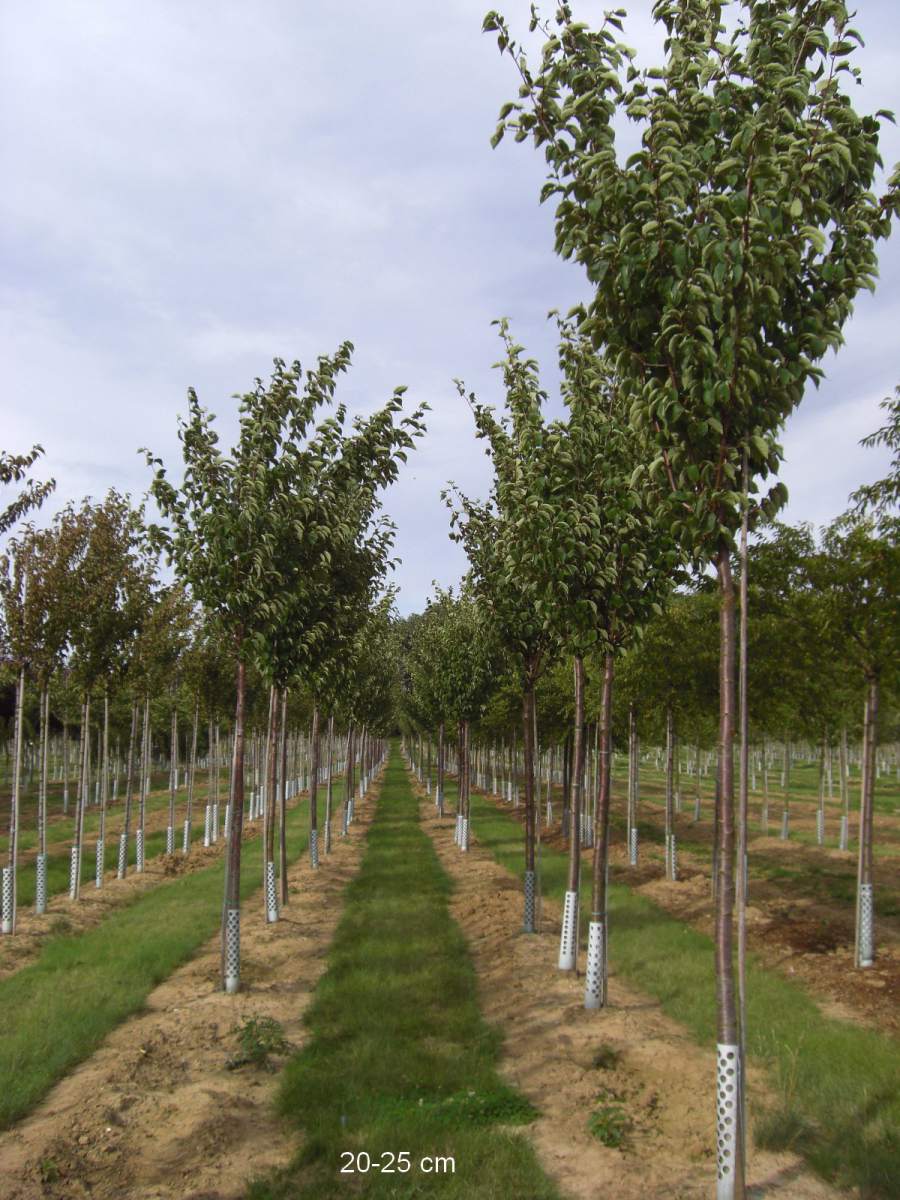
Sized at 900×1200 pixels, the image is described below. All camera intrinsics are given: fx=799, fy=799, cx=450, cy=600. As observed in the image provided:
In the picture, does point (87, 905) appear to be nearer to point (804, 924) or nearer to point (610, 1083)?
point (610, 1083)

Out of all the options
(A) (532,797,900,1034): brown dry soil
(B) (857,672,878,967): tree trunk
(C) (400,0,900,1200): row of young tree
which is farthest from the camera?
(B) (857,672,878,967): tree trunk

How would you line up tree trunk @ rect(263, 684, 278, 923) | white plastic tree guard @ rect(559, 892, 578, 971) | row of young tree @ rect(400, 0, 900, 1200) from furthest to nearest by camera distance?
tree trunk @ rect(263, 684, 278, 923), white plastic tree guard @ rect(559, 892, 578, 971), row of young tree @ rect(400, 0, 900, 1200)

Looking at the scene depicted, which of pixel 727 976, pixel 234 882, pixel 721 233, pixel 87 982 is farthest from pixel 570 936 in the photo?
pixel 721 233

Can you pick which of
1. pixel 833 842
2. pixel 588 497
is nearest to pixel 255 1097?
pixel 588 497

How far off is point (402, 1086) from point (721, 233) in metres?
8.39

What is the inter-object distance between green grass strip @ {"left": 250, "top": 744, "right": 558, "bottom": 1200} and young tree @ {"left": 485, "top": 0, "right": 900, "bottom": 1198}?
218 cm

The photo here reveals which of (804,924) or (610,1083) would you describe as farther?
(804,924)

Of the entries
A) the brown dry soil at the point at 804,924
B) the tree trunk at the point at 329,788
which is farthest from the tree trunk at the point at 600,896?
the tree trunk at the point at 329,788

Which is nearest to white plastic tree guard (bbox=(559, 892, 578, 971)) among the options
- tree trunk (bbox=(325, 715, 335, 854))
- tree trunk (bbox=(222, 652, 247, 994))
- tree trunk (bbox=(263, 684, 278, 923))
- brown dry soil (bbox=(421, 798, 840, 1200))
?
brown dry soil (bbox=(421, 798, 840, 1200))

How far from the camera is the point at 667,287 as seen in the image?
6066 millimetres

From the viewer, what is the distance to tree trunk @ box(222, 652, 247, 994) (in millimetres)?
11516

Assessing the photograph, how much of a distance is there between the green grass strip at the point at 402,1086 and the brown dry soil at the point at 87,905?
219 inches

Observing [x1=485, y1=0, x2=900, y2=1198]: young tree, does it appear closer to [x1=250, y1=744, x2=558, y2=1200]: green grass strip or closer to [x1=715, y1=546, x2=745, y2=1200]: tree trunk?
[x1=715, y1=546, x2=745, y2=1200]: tree trunk

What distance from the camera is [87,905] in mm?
18422
